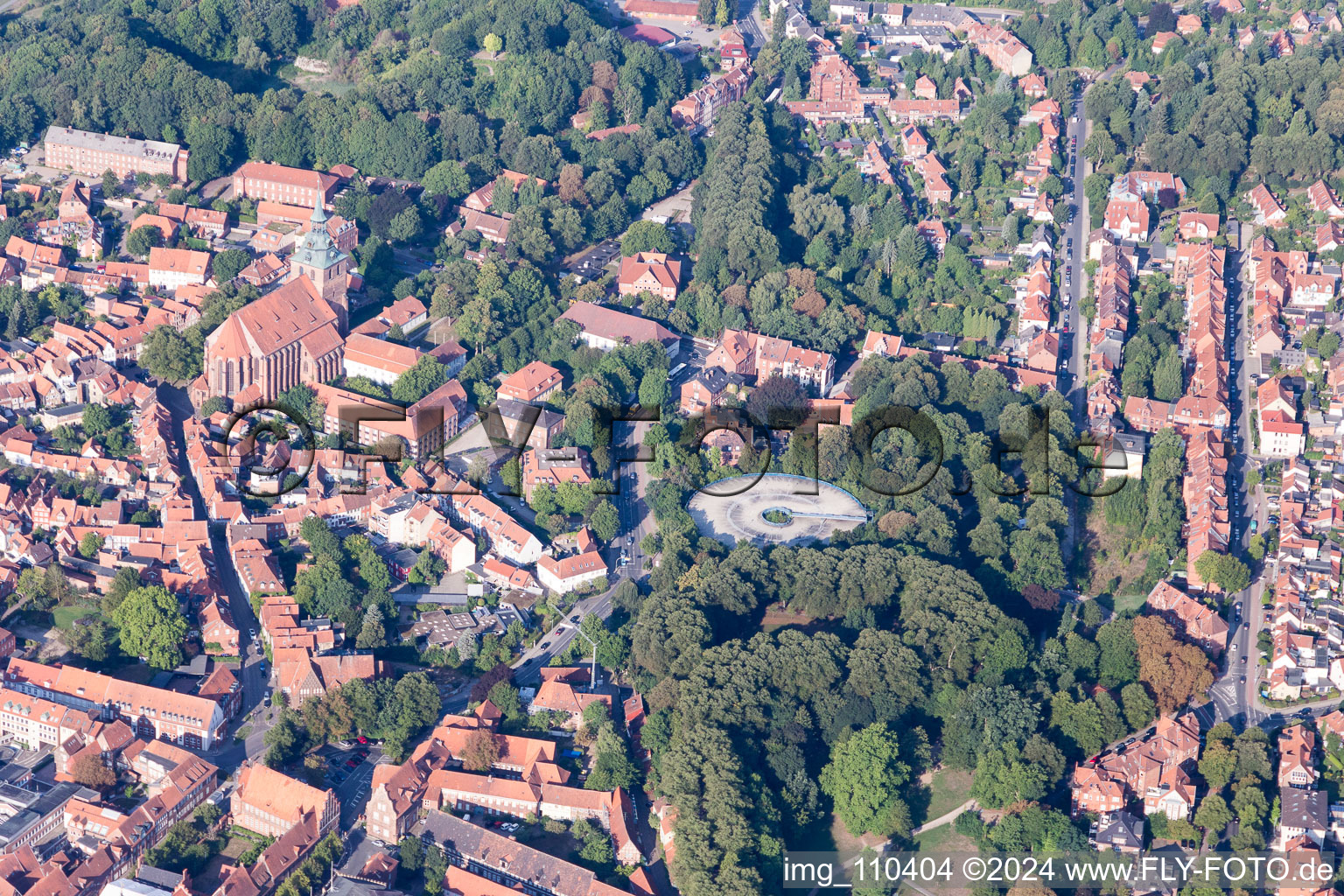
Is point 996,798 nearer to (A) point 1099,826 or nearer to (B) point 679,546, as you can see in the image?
(A) point 1099,826

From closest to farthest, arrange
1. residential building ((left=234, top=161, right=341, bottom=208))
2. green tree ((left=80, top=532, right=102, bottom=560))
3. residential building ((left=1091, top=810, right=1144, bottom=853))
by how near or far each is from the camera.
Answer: residential building ((left=1091, top=810, right=1144, bottom=853))
green tree ((left=80, top=532, right=102, bottom=560))
residential building ((left=234, top=161, right=341, bottom=208))

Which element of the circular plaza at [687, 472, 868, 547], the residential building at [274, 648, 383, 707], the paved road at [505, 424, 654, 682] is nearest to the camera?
the residential building at [274, 648, 383, 707]

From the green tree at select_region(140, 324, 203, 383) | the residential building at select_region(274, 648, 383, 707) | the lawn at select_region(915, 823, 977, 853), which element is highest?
the green tree at select_region(140, 324, 203, 383)

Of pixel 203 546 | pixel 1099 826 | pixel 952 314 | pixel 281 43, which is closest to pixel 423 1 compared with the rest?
pixel 281 43

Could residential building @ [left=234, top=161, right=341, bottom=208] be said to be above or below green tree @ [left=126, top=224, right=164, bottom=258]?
above

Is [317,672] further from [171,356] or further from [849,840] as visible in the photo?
[171,356]

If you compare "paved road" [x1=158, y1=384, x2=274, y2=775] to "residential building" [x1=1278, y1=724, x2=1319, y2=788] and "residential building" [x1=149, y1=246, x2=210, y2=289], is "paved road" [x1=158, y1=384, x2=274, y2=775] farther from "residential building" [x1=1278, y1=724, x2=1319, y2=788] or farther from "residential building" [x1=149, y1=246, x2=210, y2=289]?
"residential building" [x1=1278, y1=724, x2=1319, y2=788]

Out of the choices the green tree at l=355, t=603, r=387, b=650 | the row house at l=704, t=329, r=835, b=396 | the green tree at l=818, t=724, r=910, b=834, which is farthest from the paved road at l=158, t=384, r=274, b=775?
the row house at l=704, t=329, r=835, b=396
